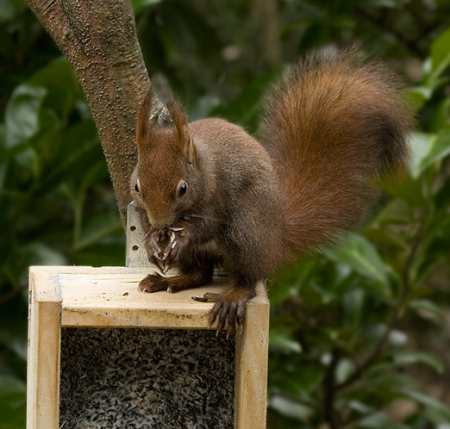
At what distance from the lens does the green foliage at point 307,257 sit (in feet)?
10.1

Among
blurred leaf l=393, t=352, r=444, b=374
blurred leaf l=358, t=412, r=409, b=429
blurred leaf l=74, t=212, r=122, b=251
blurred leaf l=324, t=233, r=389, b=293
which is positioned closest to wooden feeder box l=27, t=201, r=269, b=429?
blurred leaf l=324, t=233, r=389, b=293

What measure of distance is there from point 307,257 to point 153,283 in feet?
2.54

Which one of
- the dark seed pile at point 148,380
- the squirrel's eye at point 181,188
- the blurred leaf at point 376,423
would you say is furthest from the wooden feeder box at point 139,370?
the blurred leaf at point 376,423

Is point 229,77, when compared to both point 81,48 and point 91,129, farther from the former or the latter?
point 81,48

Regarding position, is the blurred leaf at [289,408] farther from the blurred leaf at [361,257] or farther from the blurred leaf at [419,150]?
the blurred leaf at [419,150]

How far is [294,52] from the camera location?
167 inches

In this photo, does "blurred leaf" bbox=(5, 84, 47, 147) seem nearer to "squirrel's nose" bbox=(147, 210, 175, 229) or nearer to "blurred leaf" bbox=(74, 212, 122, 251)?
"blurred leaf" bbox=(74, 212, 122, 251)

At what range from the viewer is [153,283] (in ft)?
6.55

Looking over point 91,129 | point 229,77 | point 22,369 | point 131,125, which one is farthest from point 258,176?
point 229,77

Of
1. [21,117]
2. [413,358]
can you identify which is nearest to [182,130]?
[21,117]

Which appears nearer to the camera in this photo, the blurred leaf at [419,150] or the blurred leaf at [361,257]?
the blurred leaf at [419,150]

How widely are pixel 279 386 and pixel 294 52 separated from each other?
1.36m

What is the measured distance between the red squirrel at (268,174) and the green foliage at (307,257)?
31 cm

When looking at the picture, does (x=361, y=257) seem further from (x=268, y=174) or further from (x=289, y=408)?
(x=268, y=174)
